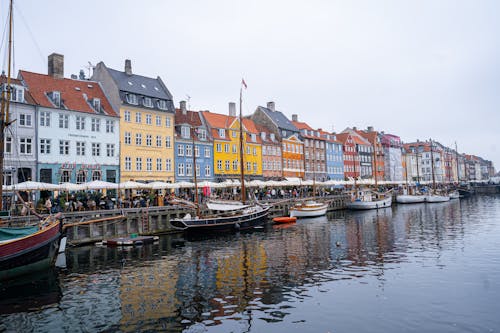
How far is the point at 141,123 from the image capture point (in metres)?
51.1

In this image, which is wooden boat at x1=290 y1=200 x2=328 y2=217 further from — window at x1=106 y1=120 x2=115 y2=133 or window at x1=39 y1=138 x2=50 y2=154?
window at x1=39 y1=138 x2=50 y2=154

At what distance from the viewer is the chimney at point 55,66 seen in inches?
1859

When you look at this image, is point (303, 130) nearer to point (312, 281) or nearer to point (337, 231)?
point (337, 231)

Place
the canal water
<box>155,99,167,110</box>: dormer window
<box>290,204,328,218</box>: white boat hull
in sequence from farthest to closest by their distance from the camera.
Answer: <box>155,99,167,110</box>: dormer window
<box>290,204,328,218</box>: white boat hull
the canal water

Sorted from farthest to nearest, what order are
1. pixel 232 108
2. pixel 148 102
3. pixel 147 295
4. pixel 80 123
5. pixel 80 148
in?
pixel 232 108
pixel 148 102
pixel 80 123
pixel 80 148
pixel 147 295

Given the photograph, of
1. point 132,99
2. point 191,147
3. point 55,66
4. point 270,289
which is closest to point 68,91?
point 55,66

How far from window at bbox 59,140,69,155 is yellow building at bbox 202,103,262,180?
890 inches

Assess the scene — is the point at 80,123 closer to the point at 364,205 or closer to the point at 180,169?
the point at 180,169

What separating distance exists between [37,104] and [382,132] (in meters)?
100

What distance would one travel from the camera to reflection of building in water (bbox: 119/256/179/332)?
45.1ft

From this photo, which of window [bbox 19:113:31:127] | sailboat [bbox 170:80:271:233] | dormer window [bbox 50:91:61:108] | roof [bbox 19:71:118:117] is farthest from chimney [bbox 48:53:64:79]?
sailboat [bbox 170:80:271:233]

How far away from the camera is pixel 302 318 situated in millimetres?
13602

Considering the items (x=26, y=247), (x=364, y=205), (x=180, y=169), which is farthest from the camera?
(x=364, y=205)

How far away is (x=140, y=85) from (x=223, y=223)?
999 inches
